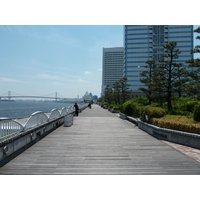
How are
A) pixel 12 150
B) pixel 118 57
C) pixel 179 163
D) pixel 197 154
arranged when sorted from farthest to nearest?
pixel 118 57 → pixel 197 154 → pixel 12 150 → pixel 179 163

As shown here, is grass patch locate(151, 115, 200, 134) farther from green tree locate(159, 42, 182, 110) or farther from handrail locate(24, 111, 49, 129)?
Answer: green tree locate(159, 42, 182, 110)

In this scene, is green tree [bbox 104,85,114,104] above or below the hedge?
above

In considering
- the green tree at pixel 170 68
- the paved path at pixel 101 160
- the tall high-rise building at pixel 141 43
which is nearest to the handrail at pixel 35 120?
the paved path at pixel 101 160

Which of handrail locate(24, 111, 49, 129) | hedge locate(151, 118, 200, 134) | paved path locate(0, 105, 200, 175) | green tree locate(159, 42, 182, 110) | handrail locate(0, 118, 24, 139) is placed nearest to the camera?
paved path locate(0, 105, 200, 175)

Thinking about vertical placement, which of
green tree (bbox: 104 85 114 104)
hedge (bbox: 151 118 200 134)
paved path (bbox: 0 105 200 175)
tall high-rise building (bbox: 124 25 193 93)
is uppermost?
tall high-rise building (bbox: 124 25 193 93)

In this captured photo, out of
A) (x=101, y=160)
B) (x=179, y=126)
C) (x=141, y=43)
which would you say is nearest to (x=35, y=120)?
(x=101, y=160)

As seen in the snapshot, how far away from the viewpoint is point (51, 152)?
23.2 ft

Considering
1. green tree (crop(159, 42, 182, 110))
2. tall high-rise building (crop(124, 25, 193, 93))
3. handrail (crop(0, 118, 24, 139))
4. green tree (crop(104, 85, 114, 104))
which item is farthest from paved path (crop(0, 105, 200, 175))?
tall high-rise building (crop(124, 25, 193, 93))

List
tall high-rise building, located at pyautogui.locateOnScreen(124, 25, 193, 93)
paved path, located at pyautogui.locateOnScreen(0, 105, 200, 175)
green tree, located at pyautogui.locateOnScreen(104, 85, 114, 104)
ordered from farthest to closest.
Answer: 1. tall high-rise building, located at pyautogui.locateOnScreen(124, 25, 193, 93)
2. green tree, located at pyautogui.locateOnScreen(104, 85, 114, 104)
3. paved path, located at pyautogui.locateOnScreen(0, 105, 200, 175)

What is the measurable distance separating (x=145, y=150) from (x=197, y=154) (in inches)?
75.3

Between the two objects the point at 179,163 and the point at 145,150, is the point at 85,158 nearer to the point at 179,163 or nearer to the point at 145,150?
the point at 145,150

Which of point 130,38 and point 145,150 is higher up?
point 130,38

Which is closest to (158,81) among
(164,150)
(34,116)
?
(164,150)

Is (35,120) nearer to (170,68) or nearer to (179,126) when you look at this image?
(179,126)
